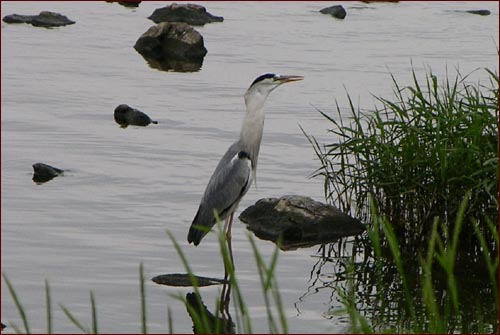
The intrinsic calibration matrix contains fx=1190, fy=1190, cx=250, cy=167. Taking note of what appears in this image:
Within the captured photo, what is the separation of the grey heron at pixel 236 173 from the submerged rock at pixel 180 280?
33 centimetres

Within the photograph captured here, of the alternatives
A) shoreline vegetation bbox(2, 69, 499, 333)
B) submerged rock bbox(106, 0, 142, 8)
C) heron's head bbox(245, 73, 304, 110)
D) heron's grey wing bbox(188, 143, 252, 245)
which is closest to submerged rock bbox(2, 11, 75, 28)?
submerged rock bbox(106, 0, 142, 8)

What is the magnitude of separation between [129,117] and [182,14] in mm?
9933

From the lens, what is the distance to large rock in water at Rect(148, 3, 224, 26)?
2492 centimetres

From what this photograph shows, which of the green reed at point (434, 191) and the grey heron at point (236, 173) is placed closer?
the green reed at point (434, 191)

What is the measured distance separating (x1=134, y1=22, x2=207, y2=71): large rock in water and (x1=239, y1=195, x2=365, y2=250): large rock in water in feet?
33.8

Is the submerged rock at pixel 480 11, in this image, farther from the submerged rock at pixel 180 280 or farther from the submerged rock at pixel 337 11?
the submerged rock at pixel 180 280

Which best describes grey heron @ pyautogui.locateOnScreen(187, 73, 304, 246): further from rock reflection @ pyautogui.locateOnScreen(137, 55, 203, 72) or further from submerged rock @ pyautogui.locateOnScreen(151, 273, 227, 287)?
rock reflection @ pyautogui.locateOnScreen(137, 55, 203, 72)

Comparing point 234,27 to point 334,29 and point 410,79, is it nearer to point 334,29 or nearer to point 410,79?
point 334,29

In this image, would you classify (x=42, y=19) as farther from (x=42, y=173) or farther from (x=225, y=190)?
(x=225, y=190)

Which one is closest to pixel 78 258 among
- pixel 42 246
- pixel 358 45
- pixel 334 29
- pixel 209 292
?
pixel 42 246

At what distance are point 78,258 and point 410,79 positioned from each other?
9870mm

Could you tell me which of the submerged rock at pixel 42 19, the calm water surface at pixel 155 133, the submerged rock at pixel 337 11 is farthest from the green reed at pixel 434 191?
the submerged rock at pixel 337 11

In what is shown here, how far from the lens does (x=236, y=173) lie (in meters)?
10.0

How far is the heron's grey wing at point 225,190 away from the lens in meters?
9.89
